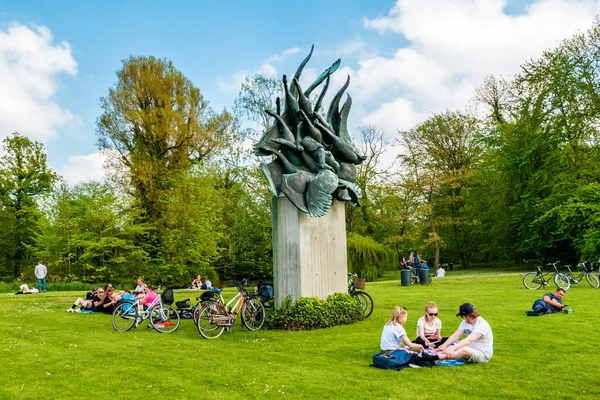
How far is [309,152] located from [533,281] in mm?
12824

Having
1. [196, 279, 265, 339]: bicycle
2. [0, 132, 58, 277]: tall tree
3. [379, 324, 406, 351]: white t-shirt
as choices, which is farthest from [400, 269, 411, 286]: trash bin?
[0, 132, 58, 277]: tall tree

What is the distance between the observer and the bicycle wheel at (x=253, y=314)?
12.6 metres

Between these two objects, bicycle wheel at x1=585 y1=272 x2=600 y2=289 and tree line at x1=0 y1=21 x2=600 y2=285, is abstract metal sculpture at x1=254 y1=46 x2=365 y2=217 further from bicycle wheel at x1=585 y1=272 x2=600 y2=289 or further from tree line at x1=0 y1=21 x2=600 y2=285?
tree line at x1=0 y1=21 x2=600 y2=285

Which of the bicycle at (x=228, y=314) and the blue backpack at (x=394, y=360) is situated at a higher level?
the bicycle at (x=228, y=314)

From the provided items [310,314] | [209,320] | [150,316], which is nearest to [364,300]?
[310,314]

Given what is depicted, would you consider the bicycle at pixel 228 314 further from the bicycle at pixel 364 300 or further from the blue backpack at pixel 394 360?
the blue backpack at pixel 394 360

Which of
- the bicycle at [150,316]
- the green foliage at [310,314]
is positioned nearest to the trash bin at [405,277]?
the green foliage at [310,314]

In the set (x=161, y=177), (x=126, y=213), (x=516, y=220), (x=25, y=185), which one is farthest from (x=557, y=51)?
(x=25, y=185)

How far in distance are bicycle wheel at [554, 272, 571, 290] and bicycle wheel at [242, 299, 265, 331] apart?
1337 centimetres

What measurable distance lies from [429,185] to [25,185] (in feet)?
109

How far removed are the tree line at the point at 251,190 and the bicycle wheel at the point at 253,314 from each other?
2213cm

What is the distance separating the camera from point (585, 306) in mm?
15125

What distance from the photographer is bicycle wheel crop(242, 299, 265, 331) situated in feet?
41.4

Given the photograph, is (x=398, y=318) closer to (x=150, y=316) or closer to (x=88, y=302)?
(x=150, y=316)
